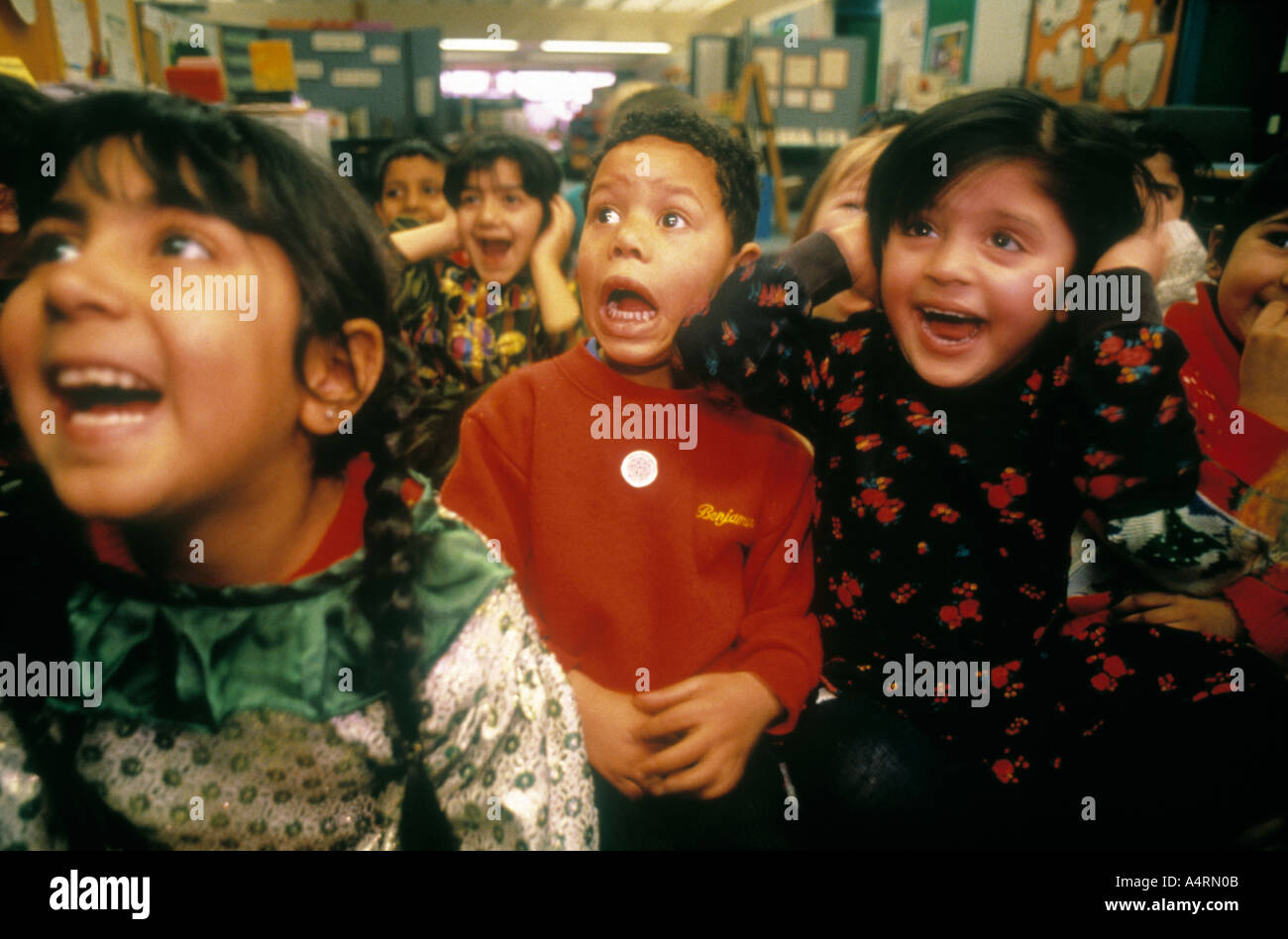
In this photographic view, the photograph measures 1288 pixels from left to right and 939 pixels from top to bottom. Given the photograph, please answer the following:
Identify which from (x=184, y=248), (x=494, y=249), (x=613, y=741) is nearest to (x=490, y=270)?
(x=494, y=249)

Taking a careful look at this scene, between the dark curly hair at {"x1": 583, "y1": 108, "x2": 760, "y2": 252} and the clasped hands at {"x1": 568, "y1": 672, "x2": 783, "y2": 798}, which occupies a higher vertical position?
the dark curly hair at {"x1": 583, "y1": 108, "x2": 760, "y2": 252}

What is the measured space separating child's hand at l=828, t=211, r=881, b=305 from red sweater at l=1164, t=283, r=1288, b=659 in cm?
35

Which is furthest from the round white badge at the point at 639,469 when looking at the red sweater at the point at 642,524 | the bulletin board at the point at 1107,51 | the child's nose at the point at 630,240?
the bulletin board at the point at 1107,51

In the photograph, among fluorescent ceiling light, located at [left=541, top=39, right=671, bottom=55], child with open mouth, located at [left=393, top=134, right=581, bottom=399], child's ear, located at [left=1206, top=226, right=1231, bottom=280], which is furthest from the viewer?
child with open mouth, located at [left=393, top=134, right=581, bottom=399]

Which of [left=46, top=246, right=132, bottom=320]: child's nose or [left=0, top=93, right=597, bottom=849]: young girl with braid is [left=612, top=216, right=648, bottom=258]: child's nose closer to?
[left=0, top=93, right=597, bottom=849]: young girl with braid

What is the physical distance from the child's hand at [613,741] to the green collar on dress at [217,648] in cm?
26

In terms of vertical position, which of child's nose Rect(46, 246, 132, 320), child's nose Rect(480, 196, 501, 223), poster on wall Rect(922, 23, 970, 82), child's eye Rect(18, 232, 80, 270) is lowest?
child's nose Rect(46, 246, 132, 320)

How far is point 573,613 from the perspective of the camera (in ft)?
2.73

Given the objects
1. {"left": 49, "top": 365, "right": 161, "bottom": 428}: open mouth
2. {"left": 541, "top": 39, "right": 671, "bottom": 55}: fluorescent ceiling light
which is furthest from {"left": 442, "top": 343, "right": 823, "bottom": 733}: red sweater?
{"left": 541, "top": 39, "right": 671, "bottom": 55}: fluorescent ceiling light

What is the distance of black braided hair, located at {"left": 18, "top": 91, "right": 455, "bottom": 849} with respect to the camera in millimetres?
560

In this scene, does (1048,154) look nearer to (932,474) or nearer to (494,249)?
(932,474)
